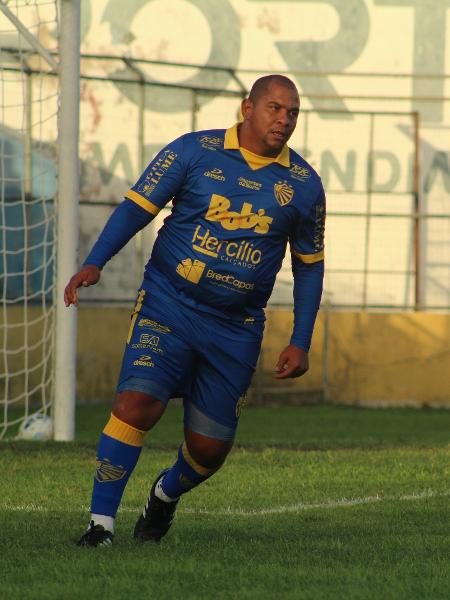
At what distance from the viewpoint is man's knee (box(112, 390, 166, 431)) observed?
5750 millimetres

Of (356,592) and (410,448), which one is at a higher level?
(356,592)

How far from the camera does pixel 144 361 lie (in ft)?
19.0

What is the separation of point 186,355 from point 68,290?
1.84 ft

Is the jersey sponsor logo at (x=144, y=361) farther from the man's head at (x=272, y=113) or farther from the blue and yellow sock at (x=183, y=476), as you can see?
the man's head at (x=272, y=113)

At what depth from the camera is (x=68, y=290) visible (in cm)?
565

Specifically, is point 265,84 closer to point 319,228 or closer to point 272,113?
point 272,113

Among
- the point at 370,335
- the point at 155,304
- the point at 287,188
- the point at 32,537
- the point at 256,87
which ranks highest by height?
the point at 256,87

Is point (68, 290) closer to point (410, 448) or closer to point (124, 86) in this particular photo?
point (410, 448)

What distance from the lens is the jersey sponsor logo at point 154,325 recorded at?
19.2ft

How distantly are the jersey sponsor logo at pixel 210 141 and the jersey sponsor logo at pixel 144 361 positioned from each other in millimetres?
896

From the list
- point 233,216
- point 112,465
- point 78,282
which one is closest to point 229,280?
point 233,216

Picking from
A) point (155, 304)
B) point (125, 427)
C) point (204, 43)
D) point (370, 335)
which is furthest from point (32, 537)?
point (204, 43)

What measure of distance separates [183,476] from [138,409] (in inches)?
21.5

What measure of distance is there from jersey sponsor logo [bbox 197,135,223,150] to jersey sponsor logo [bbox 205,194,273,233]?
0.76ft
